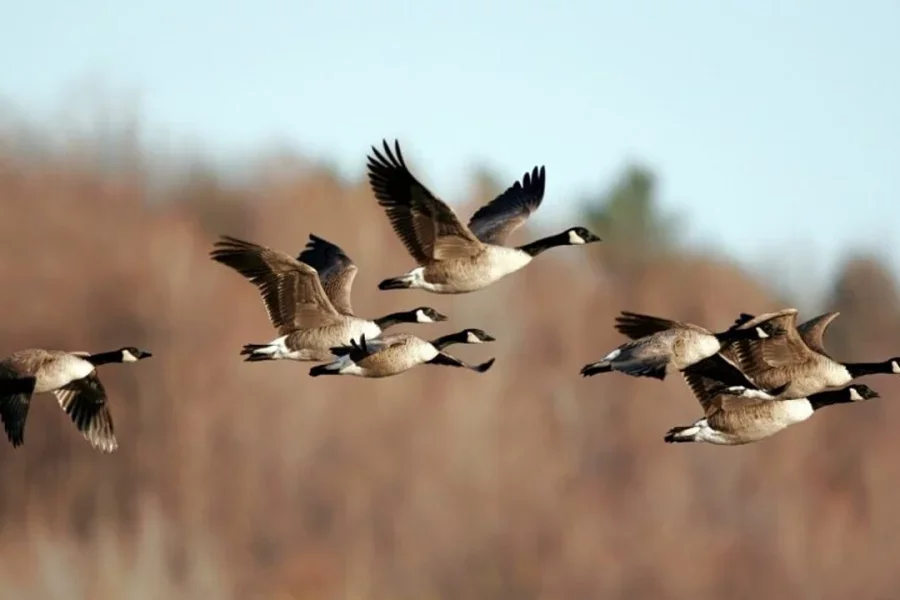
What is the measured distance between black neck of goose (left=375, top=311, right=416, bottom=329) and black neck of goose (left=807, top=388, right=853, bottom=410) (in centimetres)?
301

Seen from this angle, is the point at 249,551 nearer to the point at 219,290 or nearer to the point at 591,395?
the point at 219,290

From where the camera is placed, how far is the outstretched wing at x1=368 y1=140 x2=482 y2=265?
1265cm

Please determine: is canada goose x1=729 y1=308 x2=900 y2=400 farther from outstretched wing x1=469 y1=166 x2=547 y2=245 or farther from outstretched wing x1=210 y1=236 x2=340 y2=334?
outstretched wing x1=210 y1=236 x2=340 y2=334

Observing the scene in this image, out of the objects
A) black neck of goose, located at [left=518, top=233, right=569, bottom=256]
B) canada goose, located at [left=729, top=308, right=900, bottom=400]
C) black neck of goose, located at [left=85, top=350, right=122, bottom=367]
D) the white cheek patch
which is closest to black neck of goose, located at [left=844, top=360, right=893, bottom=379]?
canada goose, located at [left=729, top=308, right=900, bottom=400]

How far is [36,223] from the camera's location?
78.6ft

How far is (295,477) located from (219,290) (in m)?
2.66

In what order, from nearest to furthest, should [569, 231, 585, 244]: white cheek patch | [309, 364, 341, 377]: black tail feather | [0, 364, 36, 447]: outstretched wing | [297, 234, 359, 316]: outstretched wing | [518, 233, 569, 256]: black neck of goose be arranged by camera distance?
[0, 364, 36, 447]: outstretched wing
[309, 364, 341, 377]: black tail feather
[518, 233, 569, 256]: black neck of goose
[297, 234, 359, 316]: outstretched wing
[569, 231, 585, 244]: white cheek patch

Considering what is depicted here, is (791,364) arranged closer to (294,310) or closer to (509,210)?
(509,210)

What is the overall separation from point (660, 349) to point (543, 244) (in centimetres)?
167

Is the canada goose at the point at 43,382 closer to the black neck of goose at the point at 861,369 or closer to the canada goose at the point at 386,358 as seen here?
the canada goose at the point at 386,358

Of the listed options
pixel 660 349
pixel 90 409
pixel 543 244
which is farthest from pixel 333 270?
pixel 660 349

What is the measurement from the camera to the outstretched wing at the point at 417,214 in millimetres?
12648

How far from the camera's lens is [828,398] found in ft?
46.2

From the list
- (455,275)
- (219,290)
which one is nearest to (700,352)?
(455,275)
